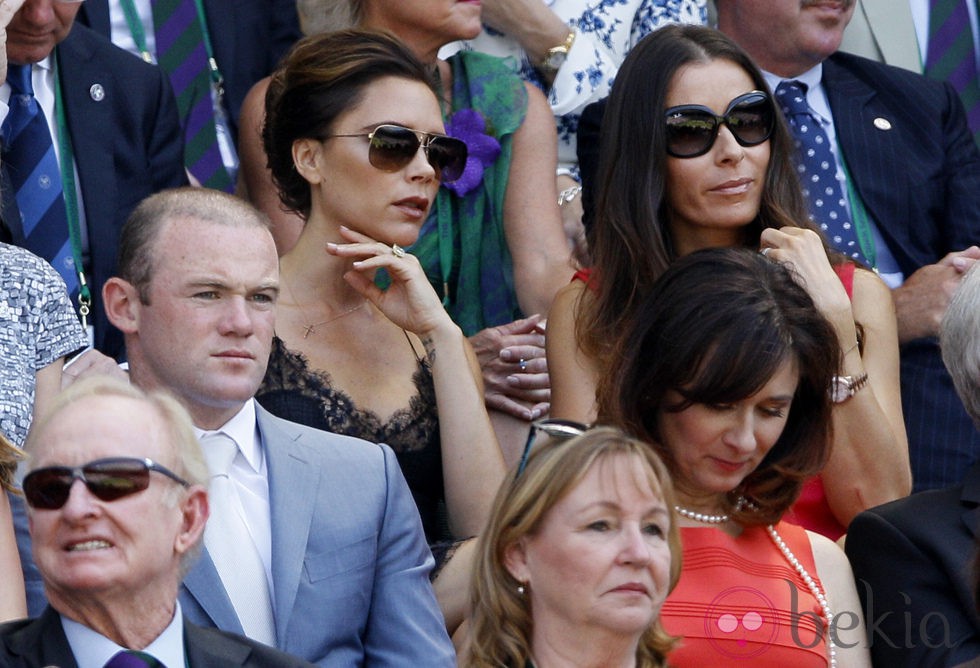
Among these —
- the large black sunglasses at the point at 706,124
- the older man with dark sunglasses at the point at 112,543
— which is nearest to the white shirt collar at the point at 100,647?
the older man with dark sunglasses at the point at 112,543

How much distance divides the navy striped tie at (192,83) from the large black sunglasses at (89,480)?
9.00ft

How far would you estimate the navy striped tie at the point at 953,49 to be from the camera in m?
6.73

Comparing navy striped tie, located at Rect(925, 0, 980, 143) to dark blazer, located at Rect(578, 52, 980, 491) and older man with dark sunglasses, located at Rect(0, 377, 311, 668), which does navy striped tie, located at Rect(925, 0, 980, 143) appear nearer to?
dark blazer, located at Rect(578, 52, 980, 491)

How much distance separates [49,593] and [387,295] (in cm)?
168

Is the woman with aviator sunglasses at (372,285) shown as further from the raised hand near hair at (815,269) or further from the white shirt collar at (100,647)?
the white shirt collar at (100,647)

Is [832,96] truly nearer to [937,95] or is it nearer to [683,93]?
[937,95]

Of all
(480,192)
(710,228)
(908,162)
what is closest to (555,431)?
(710,228)

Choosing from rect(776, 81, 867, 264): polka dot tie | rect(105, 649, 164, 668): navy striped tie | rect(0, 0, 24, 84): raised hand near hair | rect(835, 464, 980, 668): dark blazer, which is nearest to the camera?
rect(105, 649, 164, 668): navy striped tie

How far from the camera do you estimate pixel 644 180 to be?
15.5 ft

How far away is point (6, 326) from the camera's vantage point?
159 inches

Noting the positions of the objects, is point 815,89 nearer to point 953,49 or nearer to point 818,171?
point 818,171

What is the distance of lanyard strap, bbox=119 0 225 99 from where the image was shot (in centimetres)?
570

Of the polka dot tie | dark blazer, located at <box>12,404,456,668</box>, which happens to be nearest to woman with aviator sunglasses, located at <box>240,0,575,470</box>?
the polka dot tie

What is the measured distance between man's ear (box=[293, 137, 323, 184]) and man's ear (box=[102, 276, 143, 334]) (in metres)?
0.82
